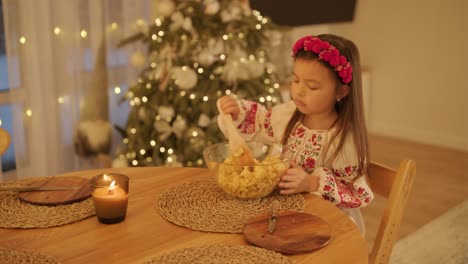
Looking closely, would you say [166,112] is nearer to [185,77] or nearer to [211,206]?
[185,77]

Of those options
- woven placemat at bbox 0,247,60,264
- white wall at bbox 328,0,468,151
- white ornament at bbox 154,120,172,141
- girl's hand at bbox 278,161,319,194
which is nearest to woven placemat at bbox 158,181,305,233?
girl's hand at bbox 278,161,319,194

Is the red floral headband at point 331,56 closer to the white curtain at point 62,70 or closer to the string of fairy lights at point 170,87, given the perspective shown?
the string of fairy lights at point 170,87

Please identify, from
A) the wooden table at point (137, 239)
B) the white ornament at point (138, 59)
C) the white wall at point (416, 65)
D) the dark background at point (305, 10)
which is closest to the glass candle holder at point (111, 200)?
the wooden table at point (137, 239)

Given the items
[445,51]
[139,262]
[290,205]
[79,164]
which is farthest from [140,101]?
[445,51]

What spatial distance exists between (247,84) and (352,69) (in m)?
1.34

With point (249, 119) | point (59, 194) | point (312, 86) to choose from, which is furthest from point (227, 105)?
point (59, 194)

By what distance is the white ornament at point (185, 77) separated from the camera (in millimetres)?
2805

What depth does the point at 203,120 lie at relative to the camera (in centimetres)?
283

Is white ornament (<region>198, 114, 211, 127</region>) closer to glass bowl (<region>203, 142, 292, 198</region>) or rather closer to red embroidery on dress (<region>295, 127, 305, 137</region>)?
red embroidery on dress (<region>295, 127, 305, 137</region>)

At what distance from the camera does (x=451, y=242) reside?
291 centimetres

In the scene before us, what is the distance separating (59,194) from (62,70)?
1.78m

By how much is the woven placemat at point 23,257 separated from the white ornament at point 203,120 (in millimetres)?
1799

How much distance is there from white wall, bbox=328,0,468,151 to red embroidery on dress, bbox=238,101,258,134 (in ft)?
11.0

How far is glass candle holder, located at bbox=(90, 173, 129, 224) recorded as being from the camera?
1.20 metres
